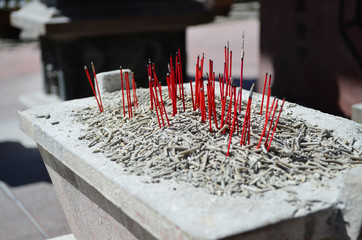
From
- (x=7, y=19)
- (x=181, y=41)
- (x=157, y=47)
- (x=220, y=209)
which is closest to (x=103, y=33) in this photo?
(x=157, y=47)

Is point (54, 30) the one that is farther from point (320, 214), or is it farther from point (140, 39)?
point (320, 214)

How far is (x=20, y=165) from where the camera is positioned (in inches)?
189

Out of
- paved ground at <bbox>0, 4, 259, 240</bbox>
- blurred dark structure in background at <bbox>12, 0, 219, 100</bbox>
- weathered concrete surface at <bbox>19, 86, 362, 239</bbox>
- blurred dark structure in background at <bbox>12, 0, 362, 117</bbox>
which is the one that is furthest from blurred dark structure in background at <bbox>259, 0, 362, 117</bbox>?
weathered concrete surface at <bbox>19, 86, 362, 239</bbox>

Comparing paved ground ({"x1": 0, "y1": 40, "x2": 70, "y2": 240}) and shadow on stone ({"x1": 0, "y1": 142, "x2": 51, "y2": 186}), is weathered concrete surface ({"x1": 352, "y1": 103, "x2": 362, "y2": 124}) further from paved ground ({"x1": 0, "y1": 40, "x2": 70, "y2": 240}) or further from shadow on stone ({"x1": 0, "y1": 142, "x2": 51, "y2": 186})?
shadow on stone ({"x1": 0, "y1": 142, "x2": 51, "y2": 186})

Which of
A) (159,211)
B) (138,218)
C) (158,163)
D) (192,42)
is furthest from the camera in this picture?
(192,42)

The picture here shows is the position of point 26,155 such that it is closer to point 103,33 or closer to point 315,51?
point 103,33

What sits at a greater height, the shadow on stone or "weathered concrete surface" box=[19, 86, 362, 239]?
"weathered concrete surface" box=[19, 86, 362, 239]

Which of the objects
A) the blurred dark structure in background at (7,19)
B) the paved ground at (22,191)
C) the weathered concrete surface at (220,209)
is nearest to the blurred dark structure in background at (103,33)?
the paved ground at (22,191)

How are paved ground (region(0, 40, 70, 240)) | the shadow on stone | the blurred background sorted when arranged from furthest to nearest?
the blurred background < the shadow on stone < paved ground (region(0, 40, 70, 240))

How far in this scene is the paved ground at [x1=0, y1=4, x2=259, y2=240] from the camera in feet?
12.0

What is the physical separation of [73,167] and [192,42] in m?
9.97

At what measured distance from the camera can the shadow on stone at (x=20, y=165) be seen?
14.7 feet

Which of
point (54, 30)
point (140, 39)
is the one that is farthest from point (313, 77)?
point (54, 30)

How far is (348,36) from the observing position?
526 centimetres
